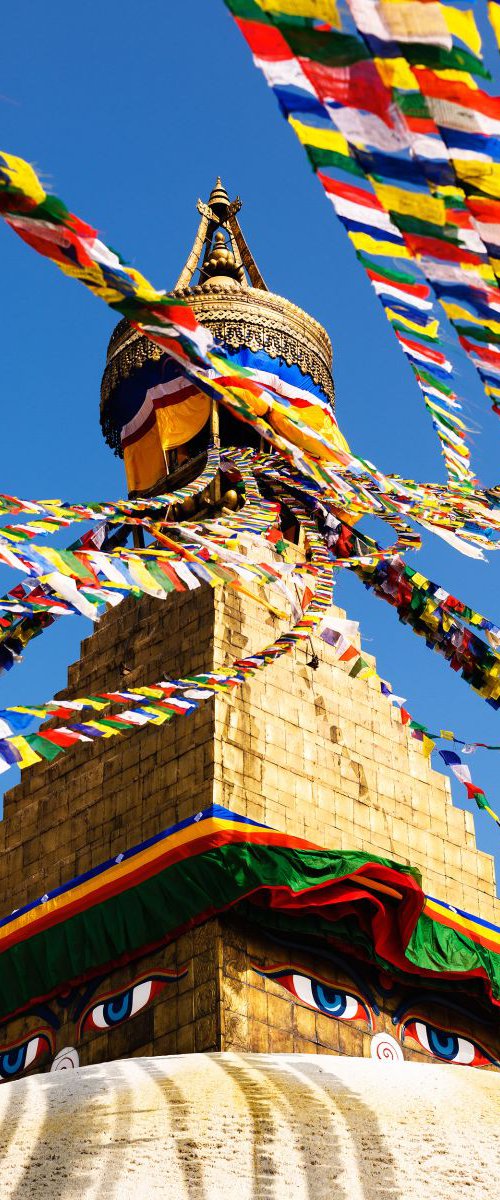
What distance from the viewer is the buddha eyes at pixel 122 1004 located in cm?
1192

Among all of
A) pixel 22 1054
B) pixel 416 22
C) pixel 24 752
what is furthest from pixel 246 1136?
pixel 22 1054

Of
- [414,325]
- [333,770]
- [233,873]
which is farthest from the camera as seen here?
[333,770]

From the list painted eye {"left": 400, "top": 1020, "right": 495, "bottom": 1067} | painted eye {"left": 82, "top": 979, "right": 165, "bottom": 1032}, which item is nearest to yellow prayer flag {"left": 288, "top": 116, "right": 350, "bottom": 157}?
painted eye {"left": 82, "top": 979, "right": 165, "bottom": 1032}

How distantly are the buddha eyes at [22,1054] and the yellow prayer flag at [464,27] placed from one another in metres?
9.28

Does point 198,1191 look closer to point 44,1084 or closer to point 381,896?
point 44,1084

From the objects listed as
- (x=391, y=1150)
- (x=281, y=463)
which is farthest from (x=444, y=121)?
(x=281, y=463)

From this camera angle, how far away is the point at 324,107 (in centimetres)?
582

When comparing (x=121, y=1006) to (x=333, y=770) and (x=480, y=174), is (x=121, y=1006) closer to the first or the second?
(x=333, y=770)

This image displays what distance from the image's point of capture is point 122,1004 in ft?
39.9

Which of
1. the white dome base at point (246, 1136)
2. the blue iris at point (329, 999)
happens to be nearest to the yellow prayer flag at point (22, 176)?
the white dome base at point (246, 1136)

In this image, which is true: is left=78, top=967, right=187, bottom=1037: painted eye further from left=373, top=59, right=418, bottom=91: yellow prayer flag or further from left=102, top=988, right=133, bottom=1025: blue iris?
left=373, top=59, right=418, bottom=91: yellow prayer flag

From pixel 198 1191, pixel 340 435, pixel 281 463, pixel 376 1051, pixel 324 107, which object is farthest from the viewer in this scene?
pixel 340 435

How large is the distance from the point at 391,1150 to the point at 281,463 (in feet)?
33.0

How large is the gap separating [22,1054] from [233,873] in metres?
2.69
